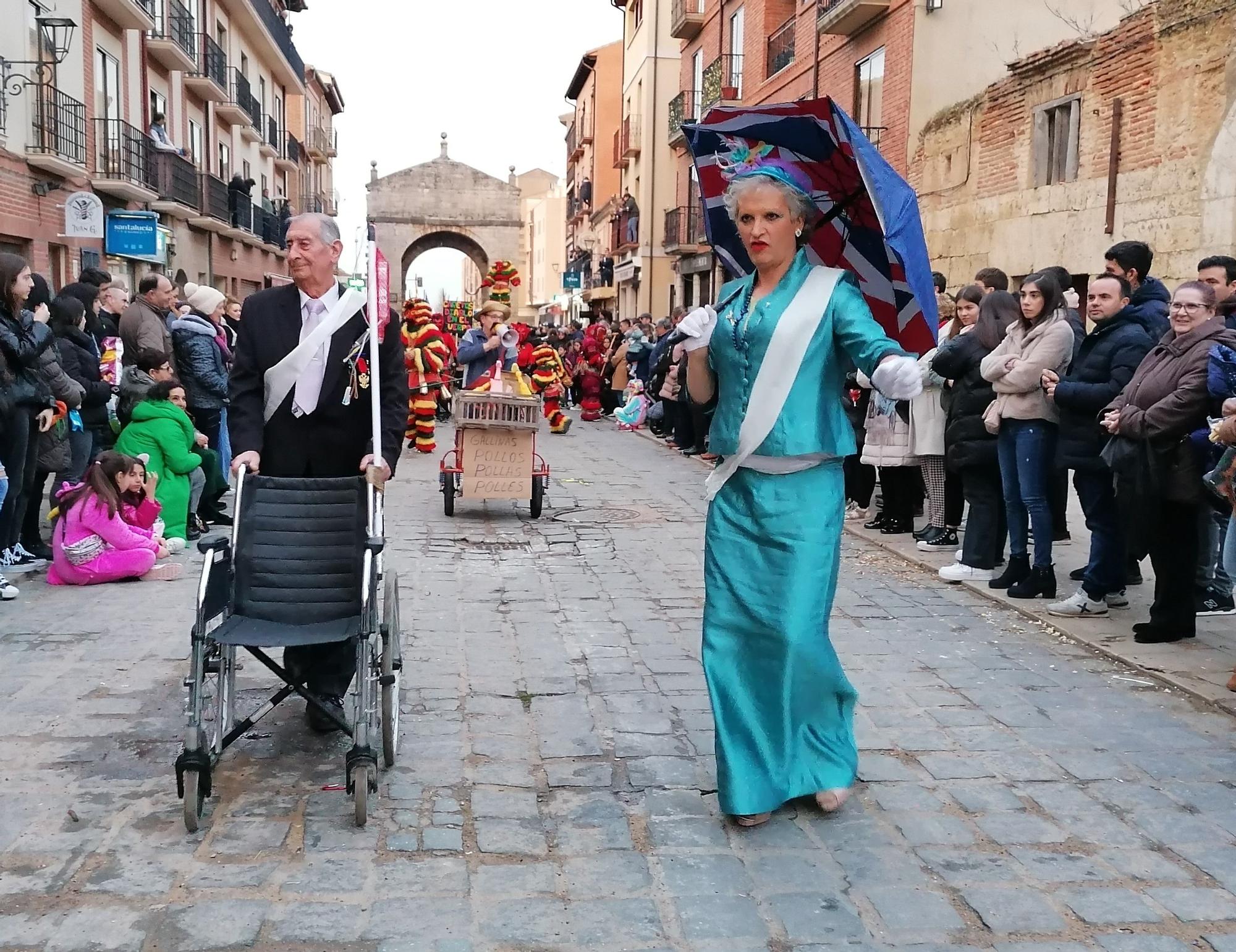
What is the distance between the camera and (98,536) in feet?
25.1

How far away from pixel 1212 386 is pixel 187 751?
15.1 ft

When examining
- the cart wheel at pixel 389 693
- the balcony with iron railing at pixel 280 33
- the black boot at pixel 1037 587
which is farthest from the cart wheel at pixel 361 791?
the balcony with iron railing at pixel 280 33

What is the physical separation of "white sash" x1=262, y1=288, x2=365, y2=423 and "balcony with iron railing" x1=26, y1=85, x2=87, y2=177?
1517 centimetres

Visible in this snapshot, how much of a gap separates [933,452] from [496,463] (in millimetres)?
3522

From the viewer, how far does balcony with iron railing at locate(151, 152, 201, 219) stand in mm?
24203

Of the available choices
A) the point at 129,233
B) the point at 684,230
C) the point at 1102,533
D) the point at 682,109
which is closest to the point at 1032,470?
the point at 1102,533

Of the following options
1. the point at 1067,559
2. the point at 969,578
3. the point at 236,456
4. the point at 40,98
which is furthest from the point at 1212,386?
the point at 40,98

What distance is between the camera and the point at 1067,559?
8734mm

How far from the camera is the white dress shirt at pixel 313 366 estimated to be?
464 centimetres

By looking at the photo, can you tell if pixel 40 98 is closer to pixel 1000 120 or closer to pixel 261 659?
pixel 1000 120

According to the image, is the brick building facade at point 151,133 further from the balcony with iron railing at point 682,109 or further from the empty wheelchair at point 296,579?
the balcony with iron railing at point 682,109

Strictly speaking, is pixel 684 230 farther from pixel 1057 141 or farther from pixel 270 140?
pixel 1057 141

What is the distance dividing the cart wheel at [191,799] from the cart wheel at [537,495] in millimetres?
6812

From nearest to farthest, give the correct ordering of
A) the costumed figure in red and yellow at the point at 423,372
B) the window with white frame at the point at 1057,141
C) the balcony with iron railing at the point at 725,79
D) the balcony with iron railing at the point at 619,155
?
the window with white frame at the point at 1057,141
the costumed figure in red and yellow at the point at 423,372
the balcony with iron railing at the point at 725,79
the balcony with iron railing at the point at 619,155
